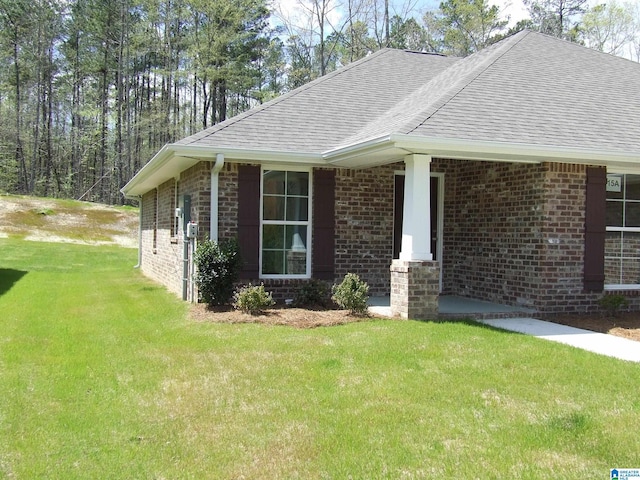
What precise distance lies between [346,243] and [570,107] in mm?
4291

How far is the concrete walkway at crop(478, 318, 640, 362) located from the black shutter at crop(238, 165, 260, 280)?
365 cm

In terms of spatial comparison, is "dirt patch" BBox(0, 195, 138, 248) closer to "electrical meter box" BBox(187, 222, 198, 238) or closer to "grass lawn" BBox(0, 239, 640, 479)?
"electrical meter box" BBox(187, 222, 198, 238)

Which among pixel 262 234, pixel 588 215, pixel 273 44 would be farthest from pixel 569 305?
pixel 273 44

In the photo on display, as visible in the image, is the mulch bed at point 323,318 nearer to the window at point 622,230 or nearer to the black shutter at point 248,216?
the window at point 622,230

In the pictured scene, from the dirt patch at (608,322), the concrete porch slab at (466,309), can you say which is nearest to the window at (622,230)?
the dirt patch at (608,322)

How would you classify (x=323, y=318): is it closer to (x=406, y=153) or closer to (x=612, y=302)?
(x=406, y=153)

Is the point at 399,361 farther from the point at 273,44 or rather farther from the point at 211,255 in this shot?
the point at 273,44

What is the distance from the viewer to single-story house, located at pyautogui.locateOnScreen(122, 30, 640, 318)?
8.09 metres

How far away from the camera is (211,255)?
877cm

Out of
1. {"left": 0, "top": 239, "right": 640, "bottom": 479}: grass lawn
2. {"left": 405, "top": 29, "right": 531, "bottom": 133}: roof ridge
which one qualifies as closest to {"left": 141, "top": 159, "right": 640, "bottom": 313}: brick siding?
{"left": 405, "top": 29, "right": 531, "bottom": 133}: roof ridge

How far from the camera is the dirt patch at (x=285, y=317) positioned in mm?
7859

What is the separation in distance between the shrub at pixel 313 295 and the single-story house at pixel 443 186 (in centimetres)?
52

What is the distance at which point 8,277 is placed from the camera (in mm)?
14492

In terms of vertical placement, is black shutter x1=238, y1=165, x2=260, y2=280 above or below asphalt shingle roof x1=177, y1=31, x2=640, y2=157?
below
